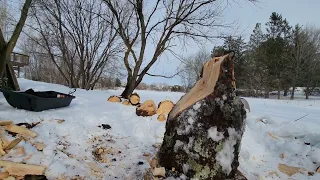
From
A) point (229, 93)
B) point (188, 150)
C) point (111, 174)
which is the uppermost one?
point (229, 93)

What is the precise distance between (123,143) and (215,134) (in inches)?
63.4

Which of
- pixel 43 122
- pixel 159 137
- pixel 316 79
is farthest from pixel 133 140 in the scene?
pixel 316 79

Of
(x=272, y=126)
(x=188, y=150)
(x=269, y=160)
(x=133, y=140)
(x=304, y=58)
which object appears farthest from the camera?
(x=304, y=58)

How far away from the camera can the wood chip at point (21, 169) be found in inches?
101

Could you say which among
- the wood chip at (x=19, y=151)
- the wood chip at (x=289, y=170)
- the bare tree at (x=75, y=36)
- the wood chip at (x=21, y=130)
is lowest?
the wood chip at (x=289, y=170)

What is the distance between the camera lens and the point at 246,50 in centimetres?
3094

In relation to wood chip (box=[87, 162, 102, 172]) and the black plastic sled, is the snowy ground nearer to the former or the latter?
wood chip (box=[87, 162, 102, 172])

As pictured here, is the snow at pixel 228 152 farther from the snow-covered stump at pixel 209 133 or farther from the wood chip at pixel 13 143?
the wood chip at pixel 13 143

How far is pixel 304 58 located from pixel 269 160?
25611 millimetres

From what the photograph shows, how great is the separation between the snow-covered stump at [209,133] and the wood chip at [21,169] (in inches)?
52.6

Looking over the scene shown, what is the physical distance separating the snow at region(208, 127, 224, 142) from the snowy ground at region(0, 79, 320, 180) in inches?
29.8

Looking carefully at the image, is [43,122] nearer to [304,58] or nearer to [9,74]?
[9,74]

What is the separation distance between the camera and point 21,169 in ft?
8.55

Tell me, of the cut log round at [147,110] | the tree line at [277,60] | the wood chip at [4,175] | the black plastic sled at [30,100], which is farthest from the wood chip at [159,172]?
the tree line at [277,60]
